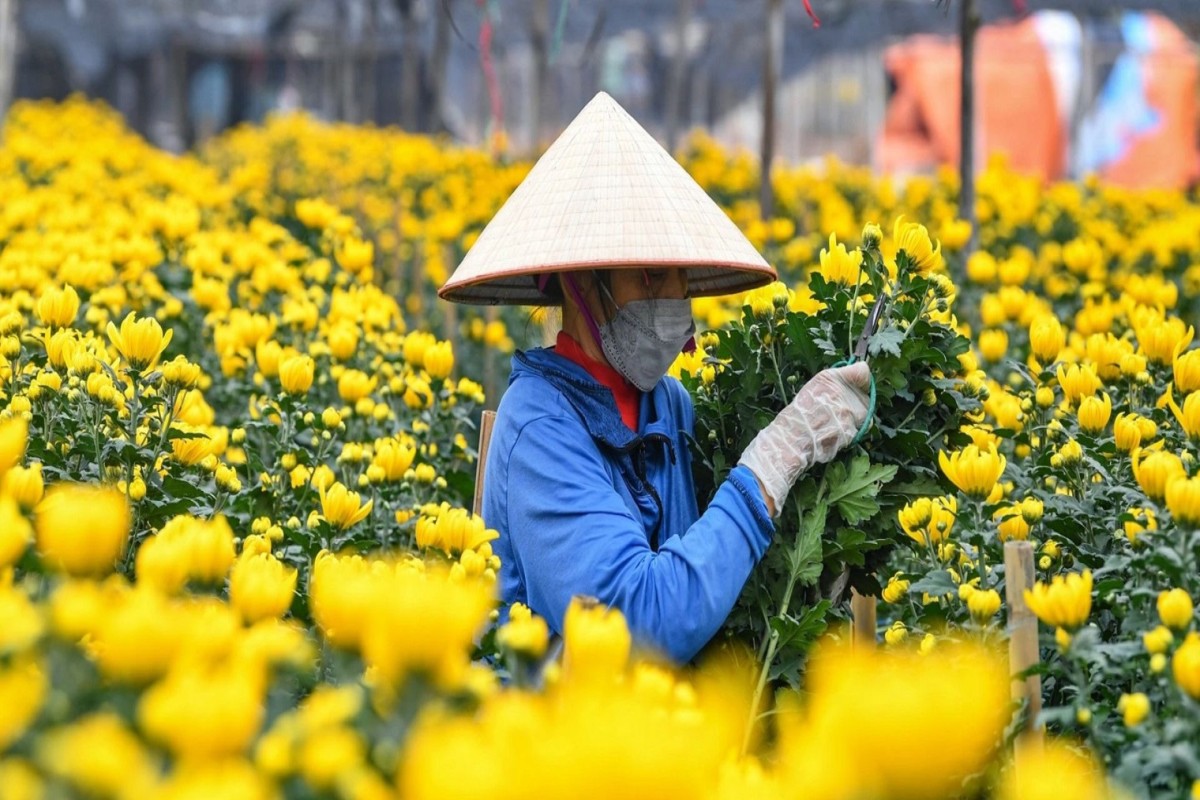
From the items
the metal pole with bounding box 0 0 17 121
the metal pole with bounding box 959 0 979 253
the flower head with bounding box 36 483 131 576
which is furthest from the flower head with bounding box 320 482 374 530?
the metal pole with bounding box 0 0 17 121

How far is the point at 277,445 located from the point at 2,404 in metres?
0.55

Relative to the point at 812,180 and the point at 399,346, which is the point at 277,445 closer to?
the point at 399,346

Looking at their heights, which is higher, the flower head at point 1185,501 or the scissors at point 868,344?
the scissors at point 868,344

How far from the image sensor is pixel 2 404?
2760 millimetres

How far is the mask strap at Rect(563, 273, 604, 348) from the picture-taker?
2551 millimetres

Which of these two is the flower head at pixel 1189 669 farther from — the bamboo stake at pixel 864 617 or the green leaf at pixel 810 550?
the bamboo stake at pixel 864 617

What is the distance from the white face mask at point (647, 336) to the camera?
8.17 ft

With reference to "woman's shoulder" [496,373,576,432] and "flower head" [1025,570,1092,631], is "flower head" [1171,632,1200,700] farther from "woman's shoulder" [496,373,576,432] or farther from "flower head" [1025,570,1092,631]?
"woman's shoulder" [496,373,576,432]

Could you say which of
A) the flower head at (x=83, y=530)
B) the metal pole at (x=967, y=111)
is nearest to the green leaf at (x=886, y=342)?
the flower head at (x=83, y=530)

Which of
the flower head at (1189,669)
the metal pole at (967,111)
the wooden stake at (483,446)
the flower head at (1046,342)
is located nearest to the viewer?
the flower head at (1189,669)

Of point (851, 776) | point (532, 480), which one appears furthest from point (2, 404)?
point (851, 776)

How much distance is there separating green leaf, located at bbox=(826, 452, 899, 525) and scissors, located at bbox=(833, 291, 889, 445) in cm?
4

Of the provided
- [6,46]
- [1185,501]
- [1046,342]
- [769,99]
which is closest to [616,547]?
[1185,501]

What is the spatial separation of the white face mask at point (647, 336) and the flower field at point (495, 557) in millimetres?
137
